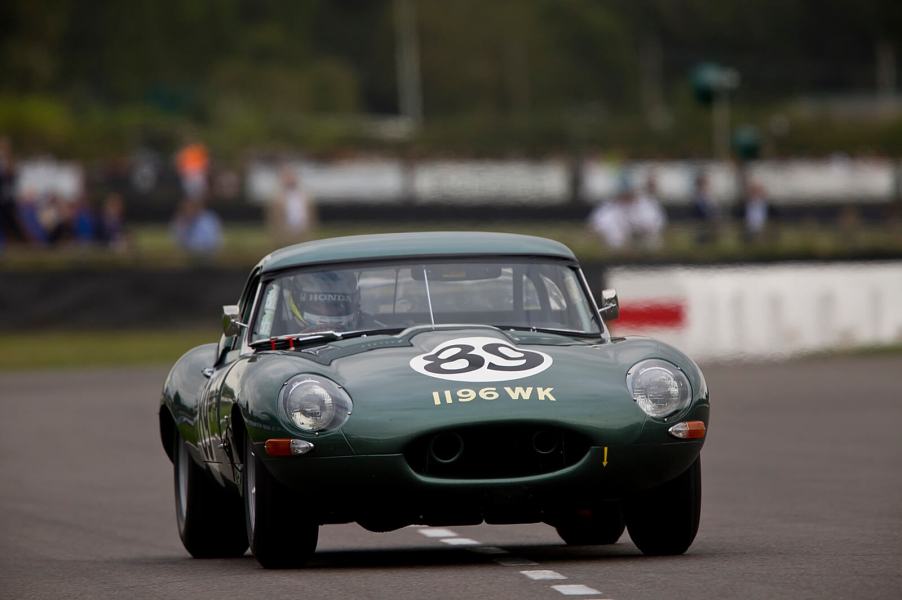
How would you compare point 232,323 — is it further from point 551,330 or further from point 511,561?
point 511,561

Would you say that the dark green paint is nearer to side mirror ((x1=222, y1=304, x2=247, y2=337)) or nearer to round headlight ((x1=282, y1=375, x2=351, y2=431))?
round headlight ((x1=282, y1=375, x2=351, y2=431))

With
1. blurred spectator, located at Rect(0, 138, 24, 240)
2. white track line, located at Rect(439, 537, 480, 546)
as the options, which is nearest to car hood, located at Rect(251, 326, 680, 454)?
white track line, located at Rect(439, 537, 480, 546)

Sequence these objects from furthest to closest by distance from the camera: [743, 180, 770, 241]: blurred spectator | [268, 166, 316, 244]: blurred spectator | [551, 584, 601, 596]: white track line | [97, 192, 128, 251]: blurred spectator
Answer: [268, 166, 316, 244]: blurred spectator < [743, 180, 770, 241]: blurred spectator < [97, 192, 128, 251]: blurred spectator < [551, 584, 601, 596]: white track line

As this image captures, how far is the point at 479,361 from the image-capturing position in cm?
709

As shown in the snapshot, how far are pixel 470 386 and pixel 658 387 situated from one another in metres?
0.72

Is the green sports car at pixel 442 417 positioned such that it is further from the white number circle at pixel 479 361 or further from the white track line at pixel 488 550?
the white track line at pixel 488 550

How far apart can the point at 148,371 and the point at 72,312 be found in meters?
2.88

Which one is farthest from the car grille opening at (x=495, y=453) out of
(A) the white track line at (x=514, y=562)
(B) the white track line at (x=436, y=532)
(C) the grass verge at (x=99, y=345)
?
(C) the grass verge at (x=99, y=345)

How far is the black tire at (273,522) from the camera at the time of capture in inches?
278

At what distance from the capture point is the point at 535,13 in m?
96.4

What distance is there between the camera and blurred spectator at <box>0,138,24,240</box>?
28.1 metres

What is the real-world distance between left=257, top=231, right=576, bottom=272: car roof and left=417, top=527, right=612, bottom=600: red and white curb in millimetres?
1219

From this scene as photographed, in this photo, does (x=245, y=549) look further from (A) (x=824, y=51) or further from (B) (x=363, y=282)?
(A) (x=824, y=51)

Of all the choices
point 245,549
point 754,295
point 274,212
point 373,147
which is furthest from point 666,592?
point 373,147
